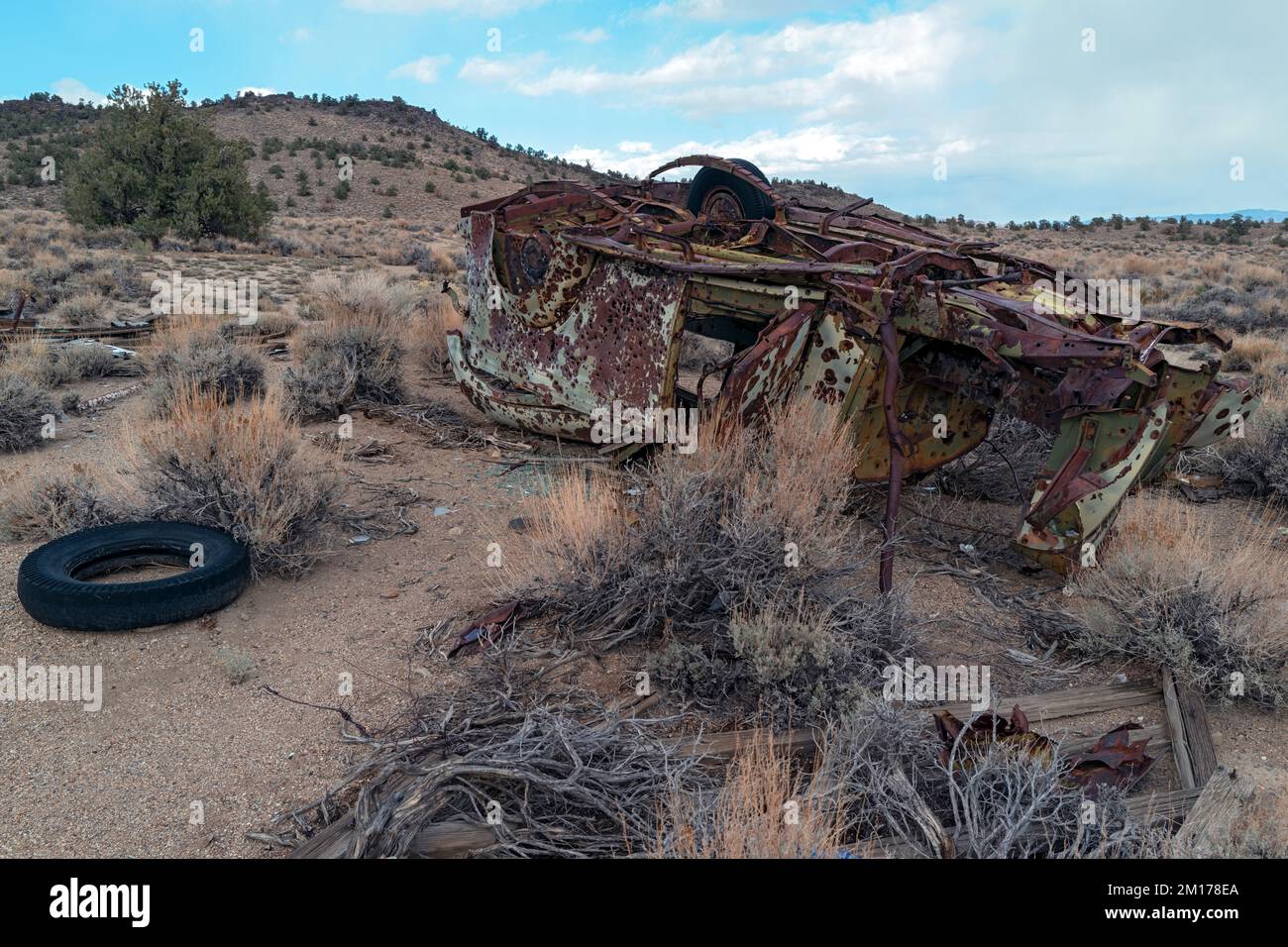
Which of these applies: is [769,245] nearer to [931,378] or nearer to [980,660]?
[931,378]

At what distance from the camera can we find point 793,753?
344 cm

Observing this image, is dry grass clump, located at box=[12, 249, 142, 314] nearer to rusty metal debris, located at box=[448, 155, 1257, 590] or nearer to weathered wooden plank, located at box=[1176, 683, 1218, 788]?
rusty metal debris, located at box=[448, 155, 1257, 590]

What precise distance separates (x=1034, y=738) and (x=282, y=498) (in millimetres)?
4154

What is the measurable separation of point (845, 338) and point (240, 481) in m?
3.71

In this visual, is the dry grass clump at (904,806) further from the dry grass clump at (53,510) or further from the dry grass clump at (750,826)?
the dry grass clump at (53,510)

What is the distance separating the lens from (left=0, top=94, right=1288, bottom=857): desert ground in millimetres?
3314

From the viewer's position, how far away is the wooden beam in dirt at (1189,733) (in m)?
3.40

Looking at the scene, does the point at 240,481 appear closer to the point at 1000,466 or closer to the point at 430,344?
the point at 430,344

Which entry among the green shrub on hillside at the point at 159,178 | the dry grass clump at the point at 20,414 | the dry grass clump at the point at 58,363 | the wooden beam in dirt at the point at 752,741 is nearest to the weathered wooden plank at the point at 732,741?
the wooden beam in dirt at the point at 752,741

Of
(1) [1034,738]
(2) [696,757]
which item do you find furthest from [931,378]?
(2) [696,757]

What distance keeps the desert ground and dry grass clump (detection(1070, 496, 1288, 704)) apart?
0.09 ft

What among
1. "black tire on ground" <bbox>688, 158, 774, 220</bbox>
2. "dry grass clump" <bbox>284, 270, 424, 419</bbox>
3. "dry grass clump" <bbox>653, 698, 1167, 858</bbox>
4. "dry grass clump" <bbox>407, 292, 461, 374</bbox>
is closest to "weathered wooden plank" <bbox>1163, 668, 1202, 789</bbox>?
"dry grass clump" <bbox>653, 698, 1167, 858</bbox>

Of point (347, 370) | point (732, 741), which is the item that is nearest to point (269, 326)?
point (347, 370)

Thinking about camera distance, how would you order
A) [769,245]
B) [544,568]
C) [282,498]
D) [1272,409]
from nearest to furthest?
1. [544,568]
2. [282,498]
3. [769,245]
4. [1272,409]
